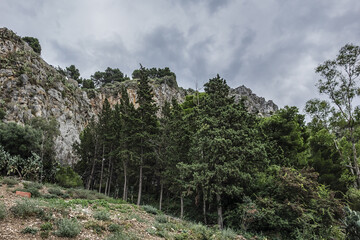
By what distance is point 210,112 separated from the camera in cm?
1653

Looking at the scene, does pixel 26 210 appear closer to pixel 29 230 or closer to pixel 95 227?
pixel 29 230

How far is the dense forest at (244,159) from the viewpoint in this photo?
12.3m

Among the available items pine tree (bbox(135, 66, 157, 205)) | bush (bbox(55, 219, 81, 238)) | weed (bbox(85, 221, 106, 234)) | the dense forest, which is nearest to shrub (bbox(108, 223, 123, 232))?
weed (bbox(85, 221, 106, 234))

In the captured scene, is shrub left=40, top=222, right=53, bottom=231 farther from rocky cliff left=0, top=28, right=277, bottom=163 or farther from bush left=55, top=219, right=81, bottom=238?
rocky cliff left=0, top=28, right=277, bottom=163

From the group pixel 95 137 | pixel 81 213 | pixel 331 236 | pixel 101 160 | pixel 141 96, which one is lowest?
pixel 331 236

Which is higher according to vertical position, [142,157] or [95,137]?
[95,137]

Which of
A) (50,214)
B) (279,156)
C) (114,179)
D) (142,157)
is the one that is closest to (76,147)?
(114,179)

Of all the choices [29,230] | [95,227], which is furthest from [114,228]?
[29,230]

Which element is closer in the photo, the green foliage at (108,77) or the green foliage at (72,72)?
the green foliage at (72,72)

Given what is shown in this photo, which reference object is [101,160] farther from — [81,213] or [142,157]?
[81,213]

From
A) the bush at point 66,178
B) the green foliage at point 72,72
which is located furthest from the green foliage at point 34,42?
the bush at point 66,178

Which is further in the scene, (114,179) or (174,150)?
(114,179)

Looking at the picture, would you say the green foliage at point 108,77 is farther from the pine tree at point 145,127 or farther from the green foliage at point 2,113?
the pine tree at point 145,127

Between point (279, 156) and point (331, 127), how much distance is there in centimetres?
507
